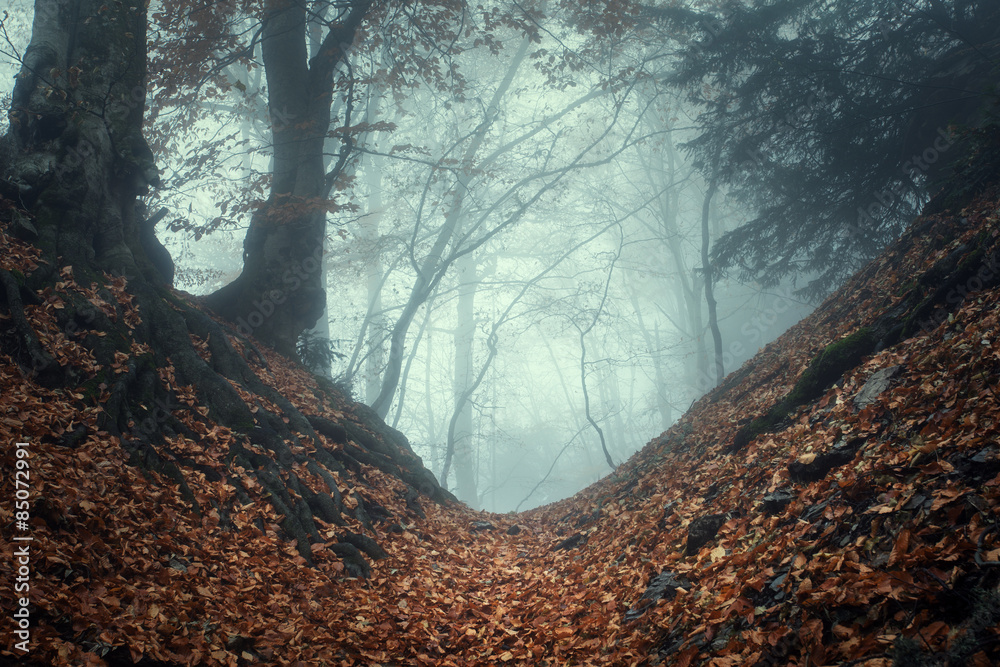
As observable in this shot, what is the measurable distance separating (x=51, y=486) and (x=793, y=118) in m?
12.4

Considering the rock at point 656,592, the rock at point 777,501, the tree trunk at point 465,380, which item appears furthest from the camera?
the tree trunk at point 465,380

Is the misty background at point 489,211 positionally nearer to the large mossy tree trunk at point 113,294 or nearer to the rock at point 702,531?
the large mossy tree trunk at point 113,294

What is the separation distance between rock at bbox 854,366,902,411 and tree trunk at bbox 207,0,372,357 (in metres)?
8.25

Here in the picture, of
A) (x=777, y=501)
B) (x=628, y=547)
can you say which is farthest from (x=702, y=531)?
(x=628, y=547)

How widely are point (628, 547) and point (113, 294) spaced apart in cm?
614

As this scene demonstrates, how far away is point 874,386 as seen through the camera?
471 cm

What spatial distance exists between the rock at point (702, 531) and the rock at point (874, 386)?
5.40 feet

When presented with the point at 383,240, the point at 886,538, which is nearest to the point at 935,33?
the point at 886,538

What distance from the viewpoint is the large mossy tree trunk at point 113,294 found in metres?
4.57

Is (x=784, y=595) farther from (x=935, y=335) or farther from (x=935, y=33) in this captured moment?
(x=935, y=33)

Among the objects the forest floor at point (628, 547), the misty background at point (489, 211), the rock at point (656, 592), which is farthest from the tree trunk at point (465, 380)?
the rock at point (656, 592)

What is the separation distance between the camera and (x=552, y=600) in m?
4.83

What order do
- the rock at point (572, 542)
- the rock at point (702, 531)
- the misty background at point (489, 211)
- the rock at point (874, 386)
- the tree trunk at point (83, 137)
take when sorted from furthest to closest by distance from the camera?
the misty background at point (489, 211), the rock at point (572, 542), the tree trunk at point (83, 137), the rock at point (874, 386), the rock at point (702, 531)

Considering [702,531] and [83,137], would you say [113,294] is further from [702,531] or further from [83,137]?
[702,531]
